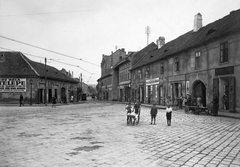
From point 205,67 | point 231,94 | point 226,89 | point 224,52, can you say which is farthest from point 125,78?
point 231,94

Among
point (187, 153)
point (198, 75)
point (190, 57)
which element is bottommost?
point (187, 153)

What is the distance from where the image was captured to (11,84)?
37000mm

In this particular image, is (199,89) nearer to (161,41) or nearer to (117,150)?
(161,41)

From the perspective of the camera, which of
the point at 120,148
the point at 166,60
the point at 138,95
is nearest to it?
the point at 120,148

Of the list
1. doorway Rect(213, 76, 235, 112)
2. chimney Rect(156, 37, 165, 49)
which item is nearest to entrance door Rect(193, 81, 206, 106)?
doorway Rect(213, 76, 235, 112)

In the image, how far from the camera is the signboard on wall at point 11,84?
3697cm

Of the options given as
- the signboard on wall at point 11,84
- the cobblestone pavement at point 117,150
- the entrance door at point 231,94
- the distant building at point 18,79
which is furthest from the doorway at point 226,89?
the signboard on wall at point 11,84

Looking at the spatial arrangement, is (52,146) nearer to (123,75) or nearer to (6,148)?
(6,148)

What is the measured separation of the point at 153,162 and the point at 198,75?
19984 mm

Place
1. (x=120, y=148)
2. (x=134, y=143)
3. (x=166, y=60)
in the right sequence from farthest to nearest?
(x=166, y=60) → (x=134, y=143) → (x=120, y=148)

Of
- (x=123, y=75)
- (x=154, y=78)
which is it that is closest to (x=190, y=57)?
(x=154, y=78)

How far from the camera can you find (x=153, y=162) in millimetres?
5348

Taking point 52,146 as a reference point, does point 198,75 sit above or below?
above

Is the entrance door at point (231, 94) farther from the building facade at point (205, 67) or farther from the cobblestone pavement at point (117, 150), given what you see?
the cobblestone pavement at point (117, 150)
